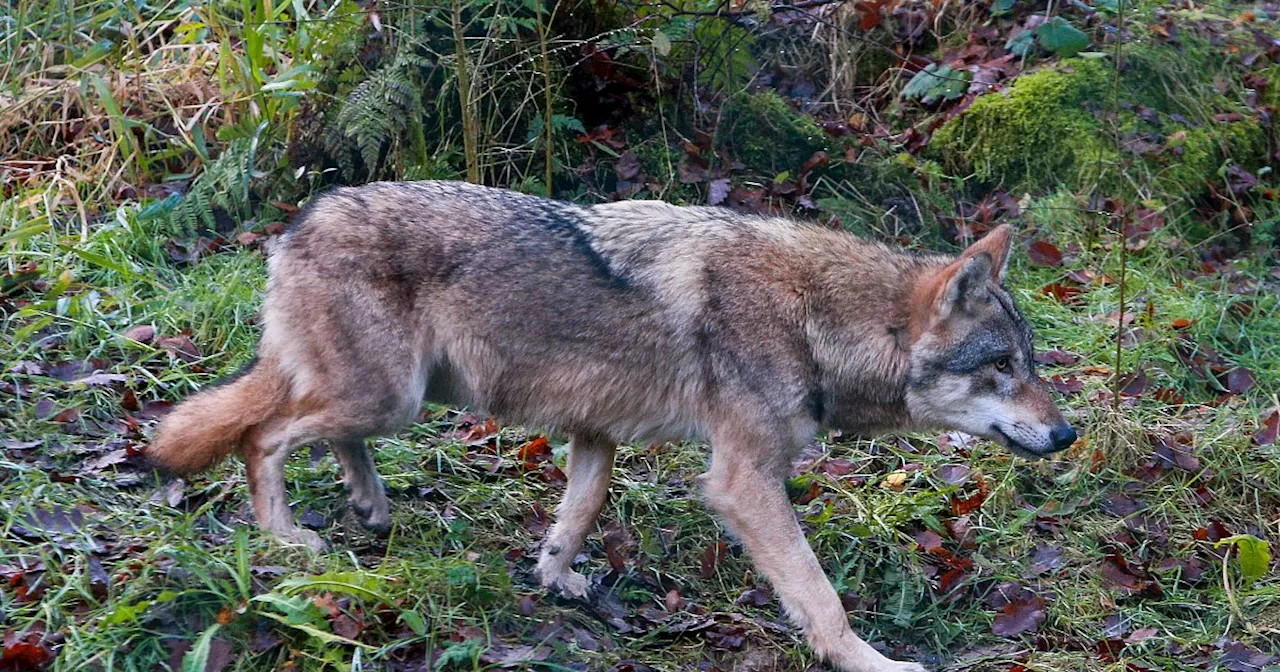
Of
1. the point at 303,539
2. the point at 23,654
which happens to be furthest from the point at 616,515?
the point at 23,654

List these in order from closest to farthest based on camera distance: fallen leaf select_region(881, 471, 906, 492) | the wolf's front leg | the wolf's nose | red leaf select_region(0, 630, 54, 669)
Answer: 1. red leaf select_region(0, 630, 54, 669)
2. the wolf's front leg
3. the wolf's nose
4. fallen leaf select_region(881, 471, 906, 492)

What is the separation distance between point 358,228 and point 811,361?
1.75 meters

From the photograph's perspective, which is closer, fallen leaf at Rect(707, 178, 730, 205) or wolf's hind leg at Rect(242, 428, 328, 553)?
wolf's hind leg at Rect(242, 428, 328, 553)

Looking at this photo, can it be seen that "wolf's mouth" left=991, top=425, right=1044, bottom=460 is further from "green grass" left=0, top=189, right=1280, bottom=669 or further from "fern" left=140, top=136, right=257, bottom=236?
"fern" left=140, top=136, right=257, bottom=236

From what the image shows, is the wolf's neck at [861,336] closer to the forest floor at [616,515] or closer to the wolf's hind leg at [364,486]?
the forest floor at [616,515]

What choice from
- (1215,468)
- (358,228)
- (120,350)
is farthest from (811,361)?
(120,350)

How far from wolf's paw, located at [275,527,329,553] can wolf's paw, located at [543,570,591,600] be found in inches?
34.3

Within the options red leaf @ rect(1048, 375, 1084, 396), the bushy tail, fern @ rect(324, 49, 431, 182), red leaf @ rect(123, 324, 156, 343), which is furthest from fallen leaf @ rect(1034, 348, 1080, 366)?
red leaf @ rect(123, 324, 156, 343)

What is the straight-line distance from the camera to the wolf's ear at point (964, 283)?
4.66 meters

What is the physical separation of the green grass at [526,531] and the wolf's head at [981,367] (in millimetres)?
765

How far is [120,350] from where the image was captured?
622 centimetres

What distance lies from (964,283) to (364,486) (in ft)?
8.18

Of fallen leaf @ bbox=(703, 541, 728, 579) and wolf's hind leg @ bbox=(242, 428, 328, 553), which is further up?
wolf's hind leg @ bbox=(242, 428, 328, 553)

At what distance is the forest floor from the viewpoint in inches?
170
